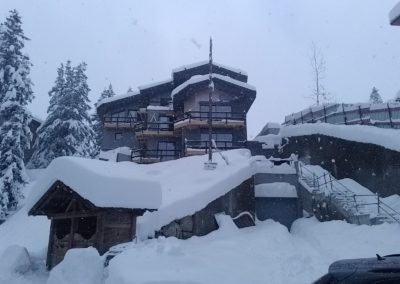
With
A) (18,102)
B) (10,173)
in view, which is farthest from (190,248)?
(18,102)

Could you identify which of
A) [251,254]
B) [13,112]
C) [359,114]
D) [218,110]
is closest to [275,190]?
[359,114]

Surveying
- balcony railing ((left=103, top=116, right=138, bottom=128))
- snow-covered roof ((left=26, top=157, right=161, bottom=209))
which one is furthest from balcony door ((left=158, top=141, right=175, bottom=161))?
snow-covered roof ((left=26, top=157, right=161, bottom=209))

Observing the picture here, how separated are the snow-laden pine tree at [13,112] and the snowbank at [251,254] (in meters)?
19.4

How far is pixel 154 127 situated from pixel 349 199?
22.2 m

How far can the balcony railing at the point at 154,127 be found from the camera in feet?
120

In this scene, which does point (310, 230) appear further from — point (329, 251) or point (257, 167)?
point (257, 167)

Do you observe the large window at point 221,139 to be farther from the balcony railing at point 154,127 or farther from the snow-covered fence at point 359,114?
the snow-covered fence at point 359,114

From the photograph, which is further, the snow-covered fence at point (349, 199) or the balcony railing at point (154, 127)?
the balcony railing at point (154, 127)

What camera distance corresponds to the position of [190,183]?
2184 cm

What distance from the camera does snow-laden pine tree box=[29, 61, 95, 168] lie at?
125 ft

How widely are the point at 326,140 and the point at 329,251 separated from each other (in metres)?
14.7

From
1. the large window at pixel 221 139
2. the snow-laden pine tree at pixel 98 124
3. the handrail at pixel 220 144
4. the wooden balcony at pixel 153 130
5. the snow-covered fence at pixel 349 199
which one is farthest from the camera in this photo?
the snow-laden pine tree at pixel 98 124

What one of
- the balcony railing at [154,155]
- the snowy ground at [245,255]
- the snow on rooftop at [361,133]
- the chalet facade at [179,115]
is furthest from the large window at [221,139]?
the snowy ground at [245,255]

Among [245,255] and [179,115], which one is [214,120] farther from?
[245,255]
